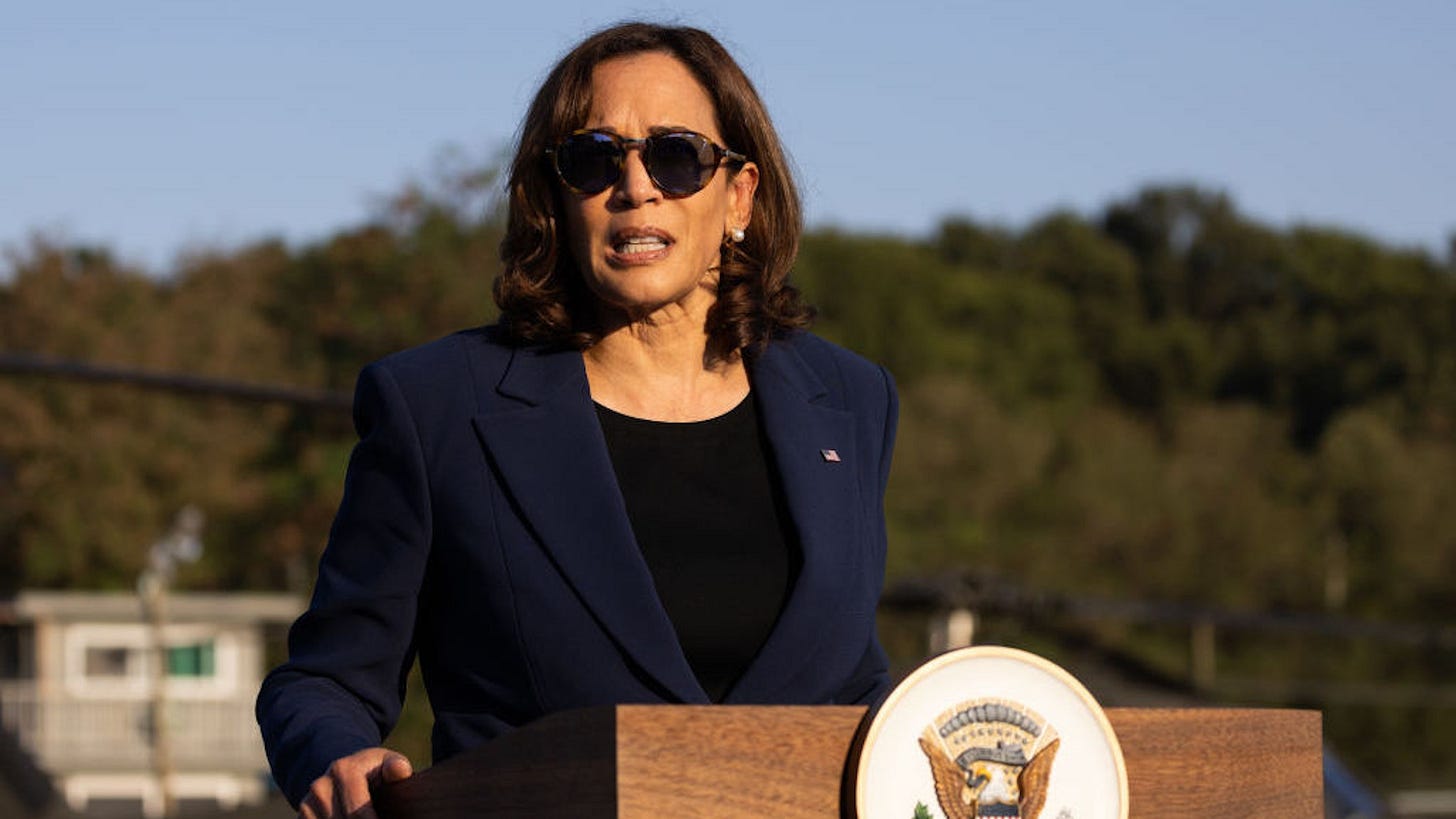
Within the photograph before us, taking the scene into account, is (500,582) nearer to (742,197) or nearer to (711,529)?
(711,529)

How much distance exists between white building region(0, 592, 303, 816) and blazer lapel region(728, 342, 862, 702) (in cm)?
4212

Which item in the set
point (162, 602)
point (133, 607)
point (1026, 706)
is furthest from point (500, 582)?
point (133, 607)

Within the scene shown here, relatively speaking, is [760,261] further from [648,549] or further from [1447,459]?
[1447,459]

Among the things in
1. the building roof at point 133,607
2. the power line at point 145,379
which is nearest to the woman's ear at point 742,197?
the power line at point 145,379

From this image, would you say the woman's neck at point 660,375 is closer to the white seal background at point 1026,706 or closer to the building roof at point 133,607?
the white seal background at point 1026,706

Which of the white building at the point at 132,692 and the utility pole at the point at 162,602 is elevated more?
the utility pole at the point at 162,602

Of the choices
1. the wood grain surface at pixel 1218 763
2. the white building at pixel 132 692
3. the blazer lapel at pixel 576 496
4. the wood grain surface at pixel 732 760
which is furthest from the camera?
the white building at pixel 132 692

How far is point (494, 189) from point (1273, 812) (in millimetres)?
1331

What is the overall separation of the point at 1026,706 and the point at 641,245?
2.73 feet

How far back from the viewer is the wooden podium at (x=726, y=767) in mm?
1800

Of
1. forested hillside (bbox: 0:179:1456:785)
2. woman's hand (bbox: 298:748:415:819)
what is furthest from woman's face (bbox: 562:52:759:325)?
forested hillside (bbox: 0:179:1456:785)

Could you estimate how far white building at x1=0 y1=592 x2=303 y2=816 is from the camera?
4575 centimetres

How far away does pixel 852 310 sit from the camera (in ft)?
239

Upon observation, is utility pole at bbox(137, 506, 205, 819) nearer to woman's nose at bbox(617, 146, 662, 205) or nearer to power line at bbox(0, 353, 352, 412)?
power line at bbox(0, 353, 352, 412)
